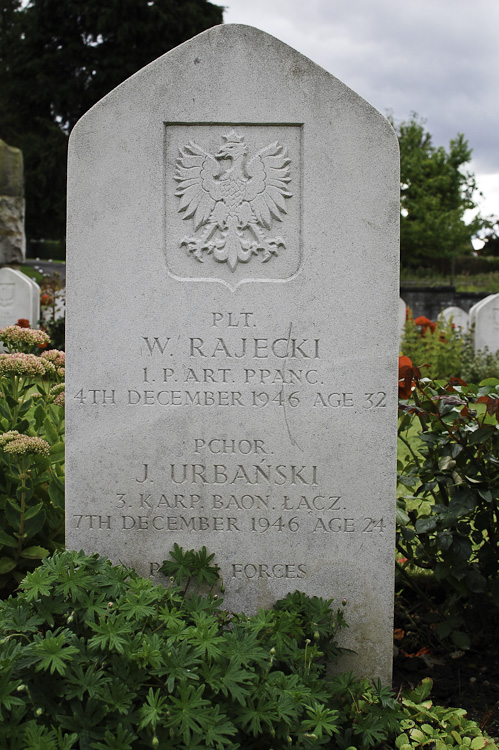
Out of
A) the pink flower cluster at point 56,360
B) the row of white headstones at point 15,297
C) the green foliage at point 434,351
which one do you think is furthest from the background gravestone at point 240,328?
the row of white headstones at point 15,297

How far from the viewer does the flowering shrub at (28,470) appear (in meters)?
2.96

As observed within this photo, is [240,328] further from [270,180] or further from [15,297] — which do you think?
[15,297]

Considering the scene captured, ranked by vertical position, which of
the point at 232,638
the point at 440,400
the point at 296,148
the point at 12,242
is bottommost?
the point at 232,638

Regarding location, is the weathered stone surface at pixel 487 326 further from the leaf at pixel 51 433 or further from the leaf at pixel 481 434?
the leaf at pixel 51 433

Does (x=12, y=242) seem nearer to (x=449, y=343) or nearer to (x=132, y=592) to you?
(x=449, y=343)

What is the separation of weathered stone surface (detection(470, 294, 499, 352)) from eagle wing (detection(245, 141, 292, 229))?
34.2 feet

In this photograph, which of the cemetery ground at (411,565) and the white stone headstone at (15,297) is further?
the white stone headstone at (15,297)

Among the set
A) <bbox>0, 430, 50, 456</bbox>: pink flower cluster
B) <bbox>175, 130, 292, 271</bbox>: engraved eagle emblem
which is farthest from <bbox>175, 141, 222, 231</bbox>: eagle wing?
<bbox>0, 430, 50, 456</bbox>: pink flower cluster

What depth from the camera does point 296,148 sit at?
2805 millimetres

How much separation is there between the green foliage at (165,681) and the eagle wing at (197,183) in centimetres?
141

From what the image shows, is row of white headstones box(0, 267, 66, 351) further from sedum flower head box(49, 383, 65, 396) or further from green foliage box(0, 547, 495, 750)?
green foliage box(0, 547, 495, 750)

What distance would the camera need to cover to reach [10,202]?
12125mm

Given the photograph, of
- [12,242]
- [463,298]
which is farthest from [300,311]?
[463,298]

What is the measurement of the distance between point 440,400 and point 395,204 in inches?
35.6
